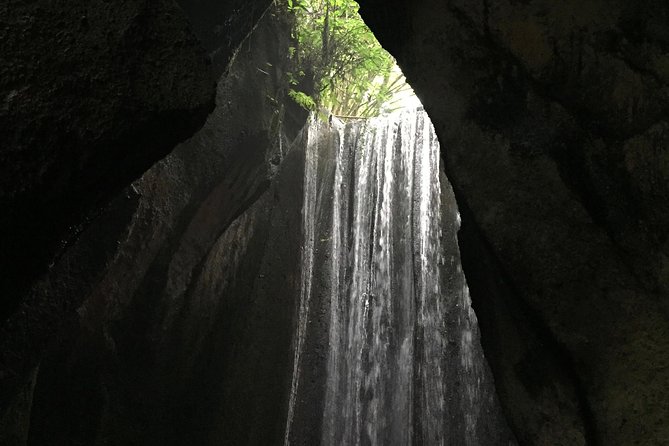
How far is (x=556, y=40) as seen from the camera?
3.29 metres

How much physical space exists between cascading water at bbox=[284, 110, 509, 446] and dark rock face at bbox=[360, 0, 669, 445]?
372 cm

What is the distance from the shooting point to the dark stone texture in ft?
6.63

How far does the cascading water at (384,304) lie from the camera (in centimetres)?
747

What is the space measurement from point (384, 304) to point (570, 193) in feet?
18.7

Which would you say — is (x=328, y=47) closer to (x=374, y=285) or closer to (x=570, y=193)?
(x=374, y=285)

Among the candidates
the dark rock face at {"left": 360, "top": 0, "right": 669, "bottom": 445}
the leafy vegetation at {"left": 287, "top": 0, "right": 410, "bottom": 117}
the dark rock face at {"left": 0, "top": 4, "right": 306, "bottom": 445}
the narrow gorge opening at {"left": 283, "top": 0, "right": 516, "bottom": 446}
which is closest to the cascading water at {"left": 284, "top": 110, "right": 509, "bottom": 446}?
the narrow gorge opening at {"left": 283, "top": 0, "right": 516, "bottom": 446}

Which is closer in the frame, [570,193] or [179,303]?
[570,193]

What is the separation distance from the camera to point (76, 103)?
7.10ft

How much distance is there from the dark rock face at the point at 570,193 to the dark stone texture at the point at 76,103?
6.47 feet

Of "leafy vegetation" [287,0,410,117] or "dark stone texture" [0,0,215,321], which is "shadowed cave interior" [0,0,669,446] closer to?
"dark stone texture" [0,0,215,321]

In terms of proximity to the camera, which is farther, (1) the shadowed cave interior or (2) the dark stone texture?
(1) the shadowed cave interior

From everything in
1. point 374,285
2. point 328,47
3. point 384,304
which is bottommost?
point 384,304

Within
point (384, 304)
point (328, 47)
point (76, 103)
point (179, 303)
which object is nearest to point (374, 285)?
point (384, 304)

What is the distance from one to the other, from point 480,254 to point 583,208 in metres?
1.19
